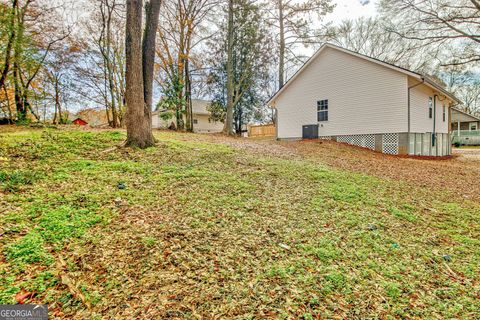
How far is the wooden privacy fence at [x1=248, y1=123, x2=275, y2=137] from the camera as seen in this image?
24.2 m

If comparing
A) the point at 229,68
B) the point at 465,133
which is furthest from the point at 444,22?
the point at 465,133

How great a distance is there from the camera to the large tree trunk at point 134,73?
5629mm

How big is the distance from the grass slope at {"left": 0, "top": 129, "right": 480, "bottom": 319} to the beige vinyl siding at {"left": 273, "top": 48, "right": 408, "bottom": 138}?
941cm

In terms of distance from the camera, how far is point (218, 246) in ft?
8.19

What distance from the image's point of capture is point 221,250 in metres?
2.44

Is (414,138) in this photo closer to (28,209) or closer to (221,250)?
(221,250)

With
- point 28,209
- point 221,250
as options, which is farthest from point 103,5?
point 221,250

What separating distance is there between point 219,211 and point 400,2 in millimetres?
17673

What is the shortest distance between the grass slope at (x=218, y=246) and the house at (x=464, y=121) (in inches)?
1326

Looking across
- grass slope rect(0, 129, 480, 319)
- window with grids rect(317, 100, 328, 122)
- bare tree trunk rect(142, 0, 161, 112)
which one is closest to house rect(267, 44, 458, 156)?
window with grids rect(317, 100, 328, 122)

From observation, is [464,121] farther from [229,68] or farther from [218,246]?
[218,246]

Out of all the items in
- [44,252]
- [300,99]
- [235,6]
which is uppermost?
[235,6]

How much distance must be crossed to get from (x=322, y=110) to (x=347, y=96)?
66.0 inches

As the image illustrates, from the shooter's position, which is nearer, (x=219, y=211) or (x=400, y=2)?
(x=219, y=211)
